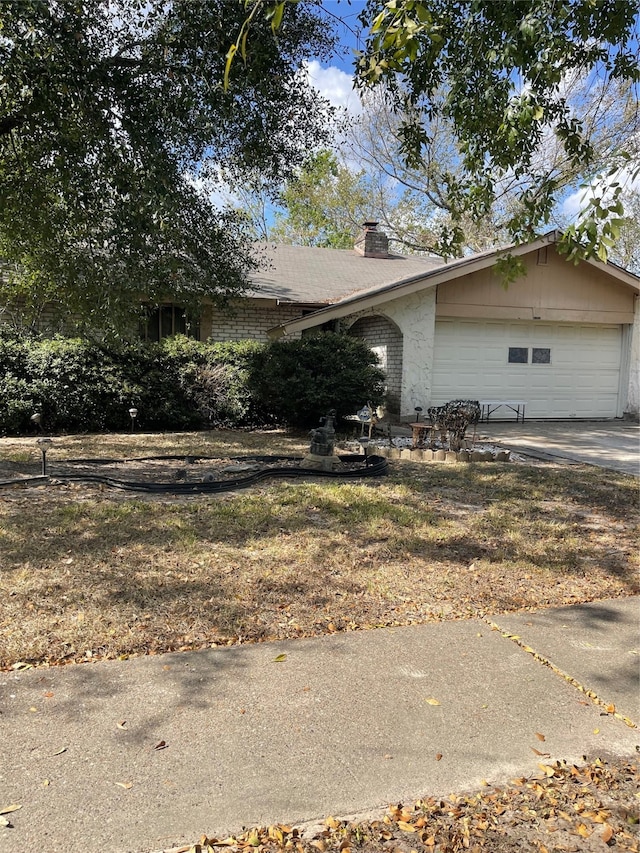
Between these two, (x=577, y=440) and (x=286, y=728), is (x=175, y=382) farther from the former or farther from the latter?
(x=286, y=728)

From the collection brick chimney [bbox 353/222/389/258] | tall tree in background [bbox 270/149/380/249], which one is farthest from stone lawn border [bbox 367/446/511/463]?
tall tree in background [bbox 270/149/380/249]

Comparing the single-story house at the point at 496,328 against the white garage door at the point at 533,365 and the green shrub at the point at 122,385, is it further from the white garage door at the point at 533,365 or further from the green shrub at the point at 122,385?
the green shrub at the point at 122,385

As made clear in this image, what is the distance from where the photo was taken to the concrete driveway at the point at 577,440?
8.88m

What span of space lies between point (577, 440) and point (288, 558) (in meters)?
8.05

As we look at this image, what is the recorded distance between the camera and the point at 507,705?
264cm

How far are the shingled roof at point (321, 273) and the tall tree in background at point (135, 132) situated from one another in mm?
4028

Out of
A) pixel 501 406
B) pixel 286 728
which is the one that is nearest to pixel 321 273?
pixel 501 406

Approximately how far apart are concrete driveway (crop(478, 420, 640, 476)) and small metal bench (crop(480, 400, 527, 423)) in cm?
21

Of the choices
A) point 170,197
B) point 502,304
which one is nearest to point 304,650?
point 170,197

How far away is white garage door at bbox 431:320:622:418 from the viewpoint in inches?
518

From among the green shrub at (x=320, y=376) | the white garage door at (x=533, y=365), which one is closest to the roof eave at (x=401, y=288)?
the green shrub at (x=320, y=376)

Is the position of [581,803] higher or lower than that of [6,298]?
lower

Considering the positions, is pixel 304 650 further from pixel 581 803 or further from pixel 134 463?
pixel 134 463

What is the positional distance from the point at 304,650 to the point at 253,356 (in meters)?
8.56
